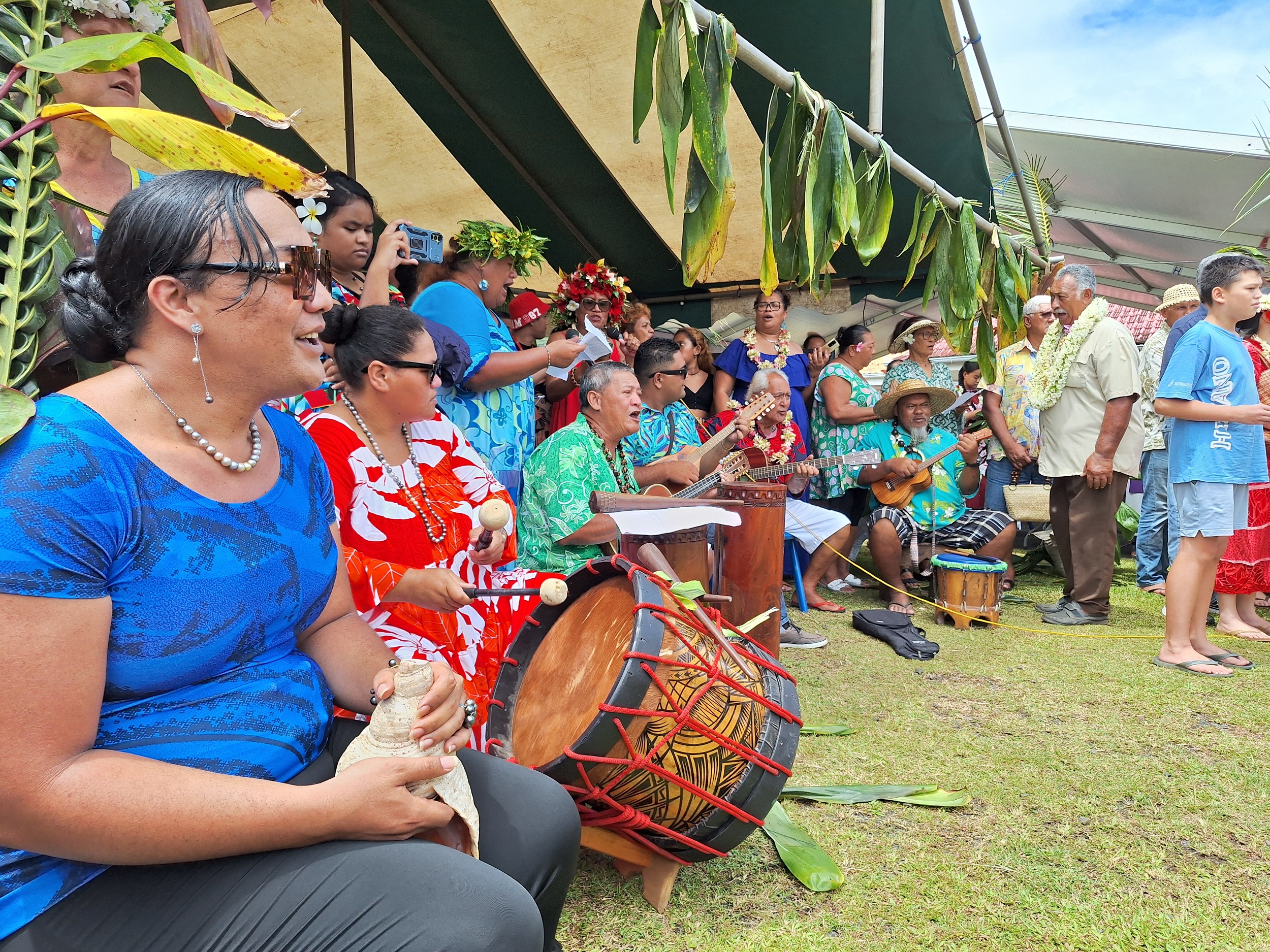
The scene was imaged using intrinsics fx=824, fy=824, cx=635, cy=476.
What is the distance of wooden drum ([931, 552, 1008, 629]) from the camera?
552cm

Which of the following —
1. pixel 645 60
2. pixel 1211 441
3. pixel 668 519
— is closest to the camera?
pixel 645 60

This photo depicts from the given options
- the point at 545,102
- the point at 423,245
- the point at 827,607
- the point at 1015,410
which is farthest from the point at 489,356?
the point at 1015,410

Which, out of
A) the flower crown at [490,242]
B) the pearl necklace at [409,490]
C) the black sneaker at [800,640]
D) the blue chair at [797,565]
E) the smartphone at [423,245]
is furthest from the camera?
the blue chair at [797,565]

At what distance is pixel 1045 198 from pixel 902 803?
28.8 feet

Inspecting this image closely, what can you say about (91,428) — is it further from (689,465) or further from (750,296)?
(750,296)

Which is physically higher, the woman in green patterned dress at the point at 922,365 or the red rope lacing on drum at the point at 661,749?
the woman in green patterned dress at the point at 922,365

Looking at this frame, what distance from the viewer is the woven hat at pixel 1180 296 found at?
6.31 metres

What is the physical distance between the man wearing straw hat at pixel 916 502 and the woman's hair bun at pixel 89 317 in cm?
555

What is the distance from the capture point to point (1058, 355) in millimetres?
5762

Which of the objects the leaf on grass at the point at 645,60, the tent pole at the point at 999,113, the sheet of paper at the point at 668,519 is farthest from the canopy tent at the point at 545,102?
the sheet of paper at the point at 668,519

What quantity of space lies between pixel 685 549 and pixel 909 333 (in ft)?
12.0

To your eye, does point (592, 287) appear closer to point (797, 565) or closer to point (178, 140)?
point (797, 565)

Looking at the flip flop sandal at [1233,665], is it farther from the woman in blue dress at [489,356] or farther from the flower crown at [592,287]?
the flower crown at [592,287]

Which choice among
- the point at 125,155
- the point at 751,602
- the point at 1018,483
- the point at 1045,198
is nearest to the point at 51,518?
the point at 751,602
